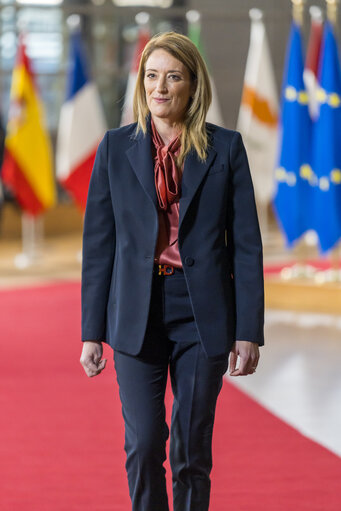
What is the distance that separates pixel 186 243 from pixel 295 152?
688 cm

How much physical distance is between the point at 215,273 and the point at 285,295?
6196 mm

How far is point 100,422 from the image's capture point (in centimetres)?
474

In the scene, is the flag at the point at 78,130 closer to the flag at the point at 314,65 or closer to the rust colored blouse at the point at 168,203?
the flag at the point at 314,65

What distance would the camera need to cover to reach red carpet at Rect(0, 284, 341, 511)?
3.54 meters

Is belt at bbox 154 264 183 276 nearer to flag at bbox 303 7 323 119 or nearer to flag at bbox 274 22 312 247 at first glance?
flag at bbox 274 22 312 247

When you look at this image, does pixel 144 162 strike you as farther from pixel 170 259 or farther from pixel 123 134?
pixel 170 259

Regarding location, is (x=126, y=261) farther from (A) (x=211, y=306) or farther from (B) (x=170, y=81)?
(B) (x=170, y=81)

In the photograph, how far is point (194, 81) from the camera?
246 centimetres

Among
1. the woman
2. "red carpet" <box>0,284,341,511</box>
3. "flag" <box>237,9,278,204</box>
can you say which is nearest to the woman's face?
the woman

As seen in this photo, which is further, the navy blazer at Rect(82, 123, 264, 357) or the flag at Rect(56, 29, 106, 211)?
the flag at Rect(56, 29, 106, 211)

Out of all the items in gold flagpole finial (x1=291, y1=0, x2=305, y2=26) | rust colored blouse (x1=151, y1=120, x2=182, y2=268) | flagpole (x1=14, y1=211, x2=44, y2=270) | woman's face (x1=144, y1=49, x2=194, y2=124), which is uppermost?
gold flagpole finial (x1=291, y1=0, x2=305, y2=26)

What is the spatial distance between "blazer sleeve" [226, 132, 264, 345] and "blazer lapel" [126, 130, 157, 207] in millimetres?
208

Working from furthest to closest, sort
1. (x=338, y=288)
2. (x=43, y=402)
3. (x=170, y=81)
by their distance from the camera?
1. (x=338, y=288)
2. (x=43, y=402)
3. (x=170, y=81)

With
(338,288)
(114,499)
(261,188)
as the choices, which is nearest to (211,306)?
(114,499)
